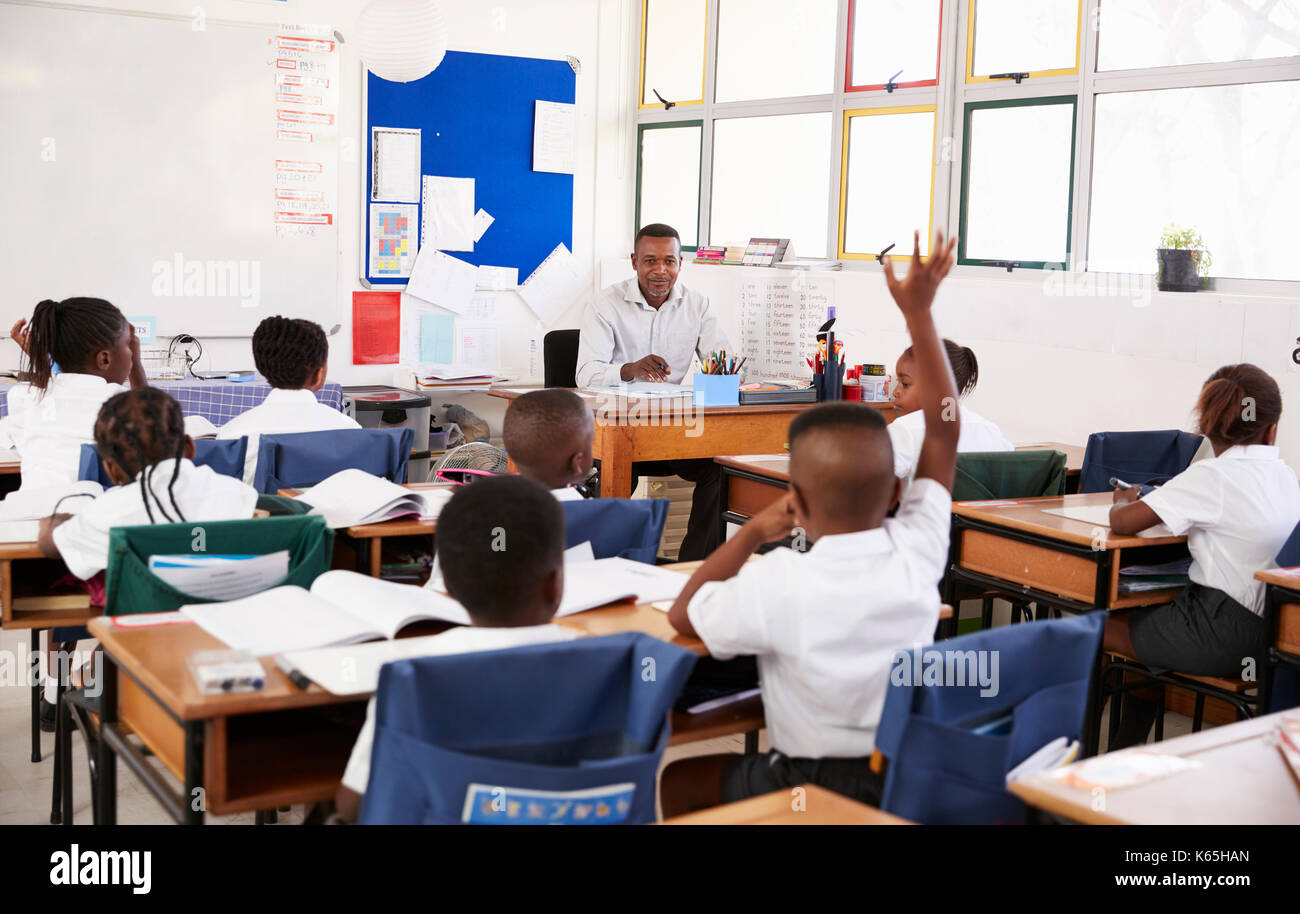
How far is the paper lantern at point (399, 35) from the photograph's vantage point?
5.48 m

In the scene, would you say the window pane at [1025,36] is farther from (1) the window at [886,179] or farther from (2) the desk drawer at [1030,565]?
(2) the desk drawer at [1030,565]

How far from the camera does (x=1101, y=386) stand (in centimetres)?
473

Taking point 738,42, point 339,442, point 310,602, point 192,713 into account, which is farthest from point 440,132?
point 192,713

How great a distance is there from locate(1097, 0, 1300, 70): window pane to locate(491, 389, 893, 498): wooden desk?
1609mm

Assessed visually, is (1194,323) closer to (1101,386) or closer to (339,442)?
(1101,386)

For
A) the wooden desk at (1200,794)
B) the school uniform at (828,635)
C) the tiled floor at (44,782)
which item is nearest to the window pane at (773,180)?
the tiled floor at (44,782)

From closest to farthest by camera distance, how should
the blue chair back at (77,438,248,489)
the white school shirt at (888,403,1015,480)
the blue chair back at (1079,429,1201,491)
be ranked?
the blue chair back at (77,438,248,489) → the white school shirt at (888,403,1015,480) → the blue chair back at (1079,429,1201,491)

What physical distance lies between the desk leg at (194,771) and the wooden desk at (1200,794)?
107 centimetres

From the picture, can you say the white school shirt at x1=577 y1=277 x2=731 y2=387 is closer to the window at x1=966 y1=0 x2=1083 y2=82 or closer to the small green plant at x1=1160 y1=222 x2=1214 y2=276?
the window at x1=966 y1=0 x2=1083 y2=82

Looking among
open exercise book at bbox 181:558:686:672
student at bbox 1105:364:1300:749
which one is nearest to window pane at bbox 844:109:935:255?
student at bbox 1105:364:1300:749

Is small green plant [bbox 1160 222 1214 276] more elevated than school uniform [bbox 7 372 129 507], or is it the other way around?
small green plant [bbox 1160 222 1214 276]

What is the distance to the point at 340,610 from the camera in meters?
2.06

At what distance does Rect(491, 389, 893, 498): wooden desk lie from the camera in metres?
4.55

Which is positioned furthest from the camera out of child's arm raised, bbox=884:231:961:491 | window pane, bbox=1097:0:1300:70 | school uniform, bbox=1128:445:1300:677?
window pane, bbox=1097:0:1300:70
